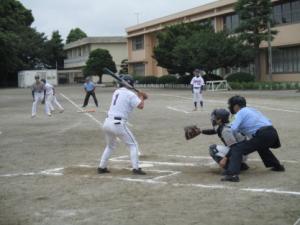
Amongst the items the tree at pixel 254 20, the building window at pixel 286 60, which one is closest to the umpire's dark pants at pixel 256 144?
the tree at pixel 254 20

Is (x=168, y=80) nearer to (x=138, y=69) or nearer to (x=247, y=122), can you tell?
(x=138, y=69)

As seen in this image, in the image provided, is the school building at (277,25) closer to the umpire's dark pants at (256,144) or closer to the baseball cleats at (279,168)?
the baseball cleats at (279,168)

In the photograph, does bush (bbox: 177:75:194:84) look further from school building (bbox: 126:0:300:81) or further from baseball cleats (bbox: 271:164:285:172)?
baseball cleats (bbox: 271:164:285:172)

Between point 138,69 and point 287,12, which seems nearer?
point 287,12

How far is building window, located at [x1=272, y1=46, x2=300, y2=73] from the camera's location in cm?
4990

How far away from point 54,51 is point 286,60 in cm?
6021

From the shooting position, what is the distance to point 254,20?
4581 centimetres

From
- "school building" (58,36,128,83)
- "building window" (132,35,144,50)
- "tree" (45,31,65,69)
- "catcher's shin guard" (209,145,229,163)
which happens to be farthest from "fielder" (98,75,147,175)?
"tree" (45,31,65,69)

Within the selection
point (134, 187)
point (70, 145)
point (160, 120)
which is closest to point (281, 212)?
point (134, 187)

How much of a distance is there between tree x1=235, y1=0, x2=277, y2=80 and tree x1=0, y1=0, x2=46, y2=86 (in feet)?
101

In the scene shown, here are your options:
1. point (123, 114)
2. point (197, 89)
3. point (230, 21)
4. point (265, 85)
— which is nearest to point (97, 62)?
point (230, 21)

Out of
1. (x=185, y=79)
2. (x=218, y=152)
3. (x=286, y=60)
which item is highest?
(x=286, y=60)

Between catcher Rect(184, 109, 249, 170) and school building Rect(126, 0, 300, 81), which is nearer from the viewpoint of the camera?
catcher Rect(184, 109, 249, 170)

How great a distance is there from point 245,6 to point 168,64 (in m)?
13.1
